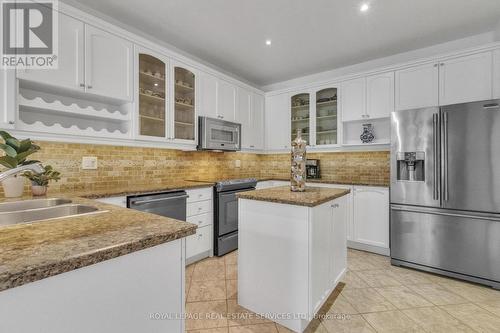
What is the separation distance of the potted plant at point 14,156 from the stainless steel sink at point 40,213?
0.39 m

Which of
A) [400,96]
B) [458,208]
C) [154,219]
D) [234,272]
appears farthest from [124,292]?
[400,96]

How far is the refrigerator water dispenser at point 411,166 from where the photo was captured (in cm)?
255

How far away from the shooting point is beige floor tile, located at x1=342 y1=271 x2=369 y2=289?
2226 millimetres

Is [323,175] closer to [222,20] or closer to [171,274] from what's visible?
[222,20]

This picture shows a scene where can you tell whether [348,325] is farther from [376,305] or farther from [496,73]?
[496,73]

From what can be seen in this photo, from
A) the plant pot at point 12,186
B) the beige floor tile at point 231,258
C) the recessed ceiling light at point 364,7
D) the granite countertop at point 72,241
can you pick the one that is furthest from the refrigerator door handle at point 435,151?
the plant pot at point 12,186

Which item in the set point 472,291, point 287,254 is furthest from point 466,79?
point 287,254

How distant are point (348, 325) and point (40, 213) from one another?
6.82ft

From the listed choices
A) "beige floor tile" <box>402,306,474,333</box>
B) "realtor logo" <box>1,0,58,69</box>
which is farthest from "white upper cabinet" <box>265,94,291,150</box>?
"realtor logo" <box>1,0,58,69</box>

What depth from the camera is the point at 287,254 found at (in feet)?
5.34

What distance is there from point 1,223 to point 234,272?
188 centimetres

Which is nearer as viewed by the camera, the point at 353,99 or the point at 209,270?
the point at 209,270

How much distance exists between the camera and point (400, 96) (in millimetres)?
3033

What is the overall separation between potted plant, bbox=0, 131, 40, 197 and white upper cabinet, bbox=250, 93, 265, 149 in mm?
2806
